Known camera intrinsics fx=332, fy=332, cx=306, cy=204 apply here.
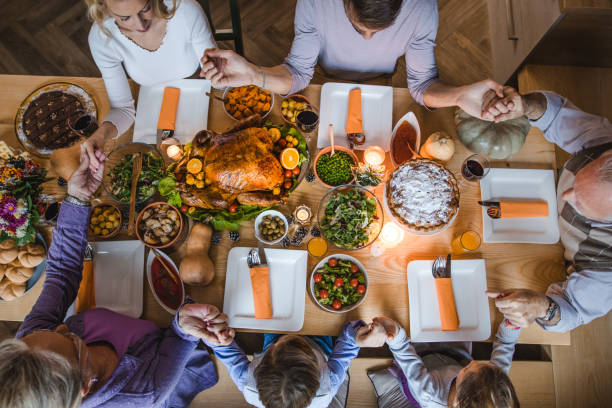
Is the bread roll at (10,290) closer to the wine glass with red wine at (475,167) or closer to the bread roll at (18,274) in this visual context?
the bread roll at (18,274)

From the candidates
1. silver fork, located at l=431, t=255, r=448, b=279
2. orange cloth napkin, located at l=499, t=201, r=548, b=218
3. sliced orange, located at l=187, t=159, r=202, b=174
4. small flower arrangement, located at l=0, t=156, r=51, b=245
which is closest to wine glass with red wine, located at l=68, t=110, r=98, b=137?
small flower arrangement, located at l=0, t=156, r=51, b=245

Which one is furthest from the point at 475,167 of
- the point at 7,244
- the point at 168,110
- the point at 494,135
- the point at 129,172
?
the point at 7,244

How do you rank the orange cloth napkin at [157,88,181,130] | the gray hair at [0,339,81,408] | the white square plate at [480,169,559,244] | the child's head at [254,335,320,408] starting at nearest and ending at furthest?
the gray hair at [0,339,81,408]
the child's head at [254,335,320,408]
the white square plate at [480,169,559,244]
the orange cloth napkin at [157,88,181,130]

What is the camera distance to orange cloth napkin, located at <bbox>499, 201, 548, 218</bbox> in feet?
5.26

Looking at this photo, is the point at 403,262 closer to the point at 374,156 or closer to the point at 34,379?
the point at 374,156

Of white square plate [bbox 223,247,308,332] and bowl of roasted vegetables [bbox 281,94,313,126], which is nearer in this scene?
white square plate [bbox 223,247,308,332]

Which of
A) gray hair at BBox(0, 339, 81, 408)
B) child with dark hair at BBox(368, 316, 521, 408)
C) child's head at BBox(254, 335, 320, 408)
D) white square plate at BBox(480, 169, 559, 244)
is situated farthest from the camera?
white square plate at BBox(480, 169, 559, 244)

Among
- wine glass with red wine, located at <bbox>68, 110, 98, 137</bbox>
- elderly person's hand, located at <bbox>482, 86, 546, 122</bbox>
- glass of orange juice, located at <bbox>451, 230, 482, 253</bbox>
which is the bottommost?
glass of orange juice, located at <bbox>451, 230, 482, 253</bbox>

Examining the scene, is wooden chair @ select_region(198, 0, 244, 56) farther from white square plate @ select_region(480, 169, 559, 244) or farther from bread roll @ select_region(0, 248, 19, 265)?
white square plate @ select_region(480, 169, 559, 244)

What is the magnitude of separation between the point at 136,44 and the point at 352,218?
1.48 meters

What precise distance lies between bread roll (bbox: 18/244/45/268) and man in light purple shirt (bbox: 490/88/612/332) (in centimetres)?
216

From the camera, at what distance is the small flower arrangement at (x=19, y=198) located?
151 cm

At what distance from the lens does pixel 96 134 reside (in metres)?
1.62

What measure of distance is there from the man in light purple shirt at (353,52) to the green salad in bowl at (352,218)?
63 cm
